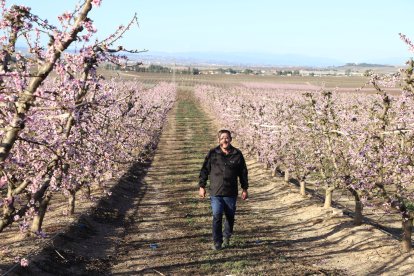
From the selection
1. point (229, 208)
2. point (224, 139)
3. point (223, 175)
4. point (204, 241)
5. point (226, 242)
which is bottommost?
point (204, 241)

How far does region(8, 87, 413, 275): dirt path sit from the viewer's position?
38.4ft

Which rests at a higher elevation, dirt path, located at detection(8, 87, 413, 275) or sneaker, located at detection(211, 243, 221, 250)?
sneaker, located at detection(211, 243, 221, 250)

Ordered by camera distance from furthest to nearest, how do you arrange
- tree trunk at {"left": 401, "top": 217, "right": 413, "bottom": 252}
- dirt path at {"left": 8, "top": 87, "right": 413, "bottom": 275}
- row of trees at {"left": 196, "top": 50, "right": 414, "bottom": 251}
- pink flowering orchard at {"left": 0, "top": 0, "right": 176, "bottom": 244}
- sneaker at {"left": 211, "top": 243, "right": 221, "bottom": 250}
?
tree trunk at {"left": 401, "top": 217, "right": 413, "bottom": 252} < sneaker at {"left": 211, "top": 243, "right": 221, "bottom": 250} < row of trees at {"left": 196, "top": 50, "right": 414, "bottom": 251} < dirt path at {"left": 8, "top": 87, "right": 413, "bottom": 275} < pink flowering orchard at {"left": 0, "top": 0, "right": 176, "bottom": 244}

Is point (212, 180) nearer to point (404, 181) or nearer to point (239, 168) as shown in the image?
point (239, 168)

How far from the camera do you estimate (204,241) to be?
13789mm

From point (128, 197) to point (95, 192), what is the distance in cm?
127

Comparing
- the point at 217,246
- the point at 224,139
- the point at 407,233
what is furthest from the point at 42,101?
the point at 407,233

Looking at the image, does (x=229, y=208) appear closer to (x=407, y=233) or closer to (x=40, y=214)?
(x=407, y=233)

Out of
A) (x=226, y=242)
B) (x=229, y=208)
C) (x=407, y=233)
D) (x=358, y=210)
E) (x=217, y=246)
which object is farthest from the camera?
(x=358, y=210)

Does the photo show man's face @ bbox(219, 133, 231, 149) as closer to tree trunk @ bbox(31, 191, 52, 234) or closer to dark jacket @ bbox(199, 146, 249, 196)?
dark jacket @ bbox(199, 146, 249, 196)

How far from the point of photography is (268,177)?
25.6 m

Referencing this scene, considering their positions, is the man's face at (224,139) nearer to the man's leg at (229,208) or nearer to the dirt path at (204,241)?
the man's leg at (229,208)

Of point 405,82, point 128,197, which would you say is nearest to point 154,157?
point 128,197

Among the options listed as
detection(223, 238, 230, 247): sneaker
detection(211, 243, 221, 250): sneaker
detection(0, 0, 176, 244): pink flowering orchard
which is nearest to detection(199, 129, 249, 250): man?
detection(211, 243, 221, 250): sneaker
